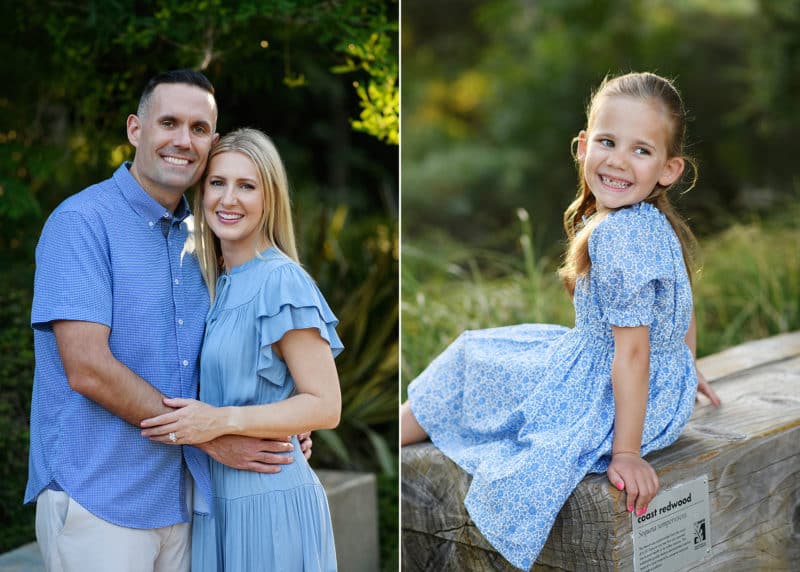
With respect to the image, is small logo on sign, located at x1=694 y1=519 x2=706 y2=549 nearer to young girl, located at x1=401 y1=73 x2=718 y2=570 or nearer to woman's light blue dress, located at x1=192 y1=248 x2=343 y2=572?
young girl, located at x1=401 y1=73 x2=718 y2=570

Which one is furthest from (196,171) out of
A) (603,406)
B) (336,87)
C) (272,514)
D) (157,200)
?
(336,87)

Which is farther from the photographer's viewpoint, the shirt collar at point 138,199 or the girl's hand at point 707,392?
the girl's hand at point 707,392

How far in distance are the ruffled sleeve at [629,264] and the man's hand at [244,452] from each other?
0.90 meters

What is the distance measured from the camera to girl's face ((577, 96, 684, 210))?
8.05 feet

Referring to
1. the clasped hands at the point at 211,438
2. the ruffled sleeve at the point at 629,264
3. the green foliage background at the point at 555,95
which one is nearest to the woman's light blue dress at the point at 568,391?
the ruffled sleeve at the point at 629,264

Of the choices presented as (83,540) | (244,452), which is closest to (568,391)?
(244,452)

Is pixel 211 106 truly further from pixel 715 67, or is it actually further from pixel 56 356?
pixel 715 67

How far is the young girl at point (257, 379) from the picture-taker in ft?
7.31

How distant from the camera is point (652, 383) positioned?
8.59 ft

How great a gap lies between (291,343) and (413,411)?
0.78 m

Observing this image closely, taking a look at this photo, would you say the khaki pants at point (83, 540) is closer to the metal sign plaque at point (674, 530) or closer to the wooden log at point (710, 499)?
the wooden log at point (710, 499)

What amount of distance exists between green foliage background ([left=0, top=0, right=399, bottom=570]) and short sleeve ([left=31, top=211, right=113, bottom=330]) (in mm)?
1152

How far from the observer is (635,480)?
2.38m

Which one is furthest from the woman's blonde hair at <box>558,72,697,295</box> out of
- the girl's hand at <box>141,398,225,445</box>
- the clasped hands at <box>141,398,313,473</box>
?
the girl's hand at <box>141,398,225,445</box>
